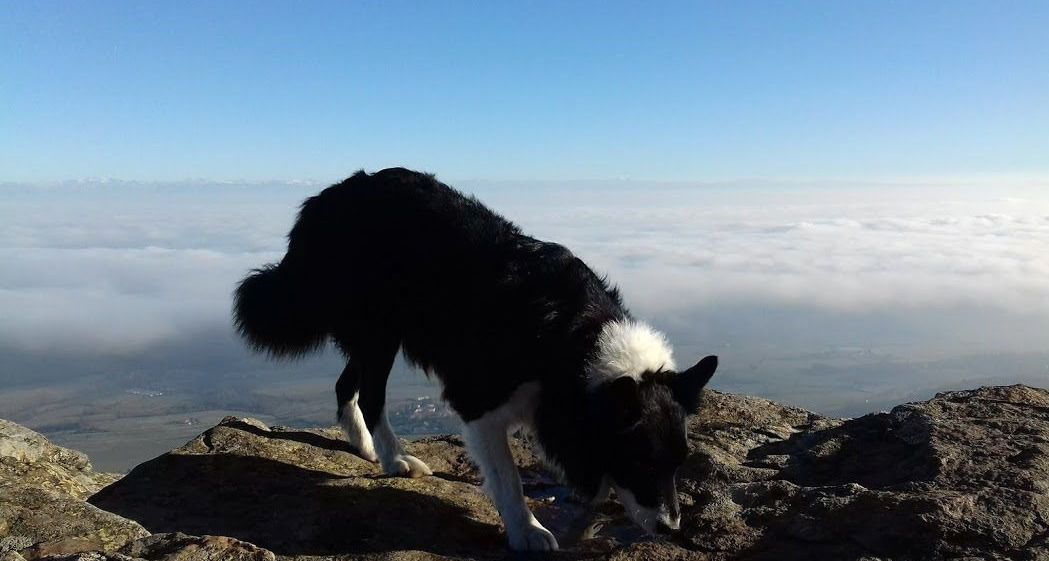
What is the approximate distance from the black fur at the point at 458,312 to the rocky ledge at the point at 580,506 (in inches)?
26.4

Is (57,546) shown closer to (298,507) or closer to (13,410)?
(298,507)

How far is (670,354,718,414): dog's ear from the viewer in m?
5.01

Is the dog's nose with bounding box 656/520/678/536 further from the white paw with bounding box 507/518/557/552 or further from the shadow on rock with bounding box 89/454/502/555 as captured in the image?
the shadow on rock with bounding box 89/454/502/555

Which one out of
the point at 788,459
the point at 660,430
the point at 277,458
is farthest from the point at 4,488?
the point at 788,459

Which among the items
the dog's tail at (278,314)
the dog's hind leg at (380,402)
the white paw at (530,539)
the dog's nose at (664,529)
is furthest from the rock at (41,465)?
the dog's nose at (664,529)

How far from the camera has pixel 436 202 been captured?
6.31m

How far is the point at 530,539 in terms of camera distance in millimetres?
4871

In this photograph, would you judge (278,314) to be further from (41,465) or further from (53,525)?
(53,525)

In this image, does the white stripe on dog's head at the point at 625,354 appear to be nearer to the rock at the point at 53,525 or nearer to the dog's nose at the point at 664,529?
the dog's nose at the point at 664,529

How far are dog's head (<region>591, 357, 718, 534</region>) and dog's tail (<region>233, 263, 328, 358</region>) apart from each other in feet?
10.4

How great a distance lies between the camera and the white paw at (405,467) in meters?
6.33

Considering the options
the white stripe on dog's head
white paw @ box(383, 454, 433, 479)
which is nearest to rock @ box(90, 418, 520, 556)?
white paw @ box(383, 454, 433, 479)

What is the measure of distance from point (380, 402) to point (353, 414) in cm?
50

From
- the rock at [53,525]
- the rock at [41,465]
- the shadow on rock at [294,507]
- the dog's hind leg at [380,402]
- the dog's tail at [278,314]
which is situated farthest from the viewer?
the dog's tail at [278,314]
